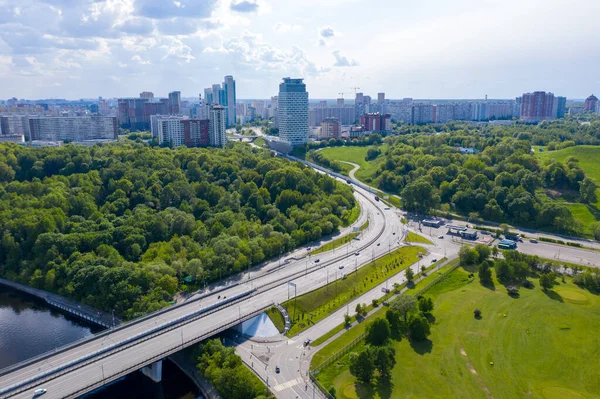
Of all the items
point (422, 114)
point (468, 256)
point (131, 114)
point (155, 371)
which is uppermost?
point (422, 114)

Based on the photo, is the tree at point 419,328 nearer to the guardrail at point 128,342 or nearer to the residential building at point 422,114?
the guardrail at point 128,342

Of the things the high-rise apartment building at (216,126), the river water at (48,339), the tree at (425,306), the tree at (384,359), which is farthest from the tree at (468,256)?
the high-rise apartment building at (216,126)

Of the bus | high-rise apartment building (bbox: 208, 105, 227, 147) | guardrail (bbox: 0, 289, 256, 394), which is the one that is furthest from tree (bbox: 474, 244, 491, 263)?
high-rise apartment building (bbox: 208, 105, 227, 147)

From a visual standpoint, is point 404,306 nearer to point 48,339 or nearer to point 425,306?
point 425,306

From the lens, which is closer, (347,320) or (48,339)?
(347,320)

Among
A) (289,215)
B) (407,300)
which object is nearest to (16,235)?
(289,215)

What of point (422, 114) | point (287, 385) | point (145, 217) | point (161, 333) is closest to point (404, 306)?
point (287, 385)

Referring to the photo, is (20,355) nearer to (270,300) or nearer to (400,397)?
(270,300)
